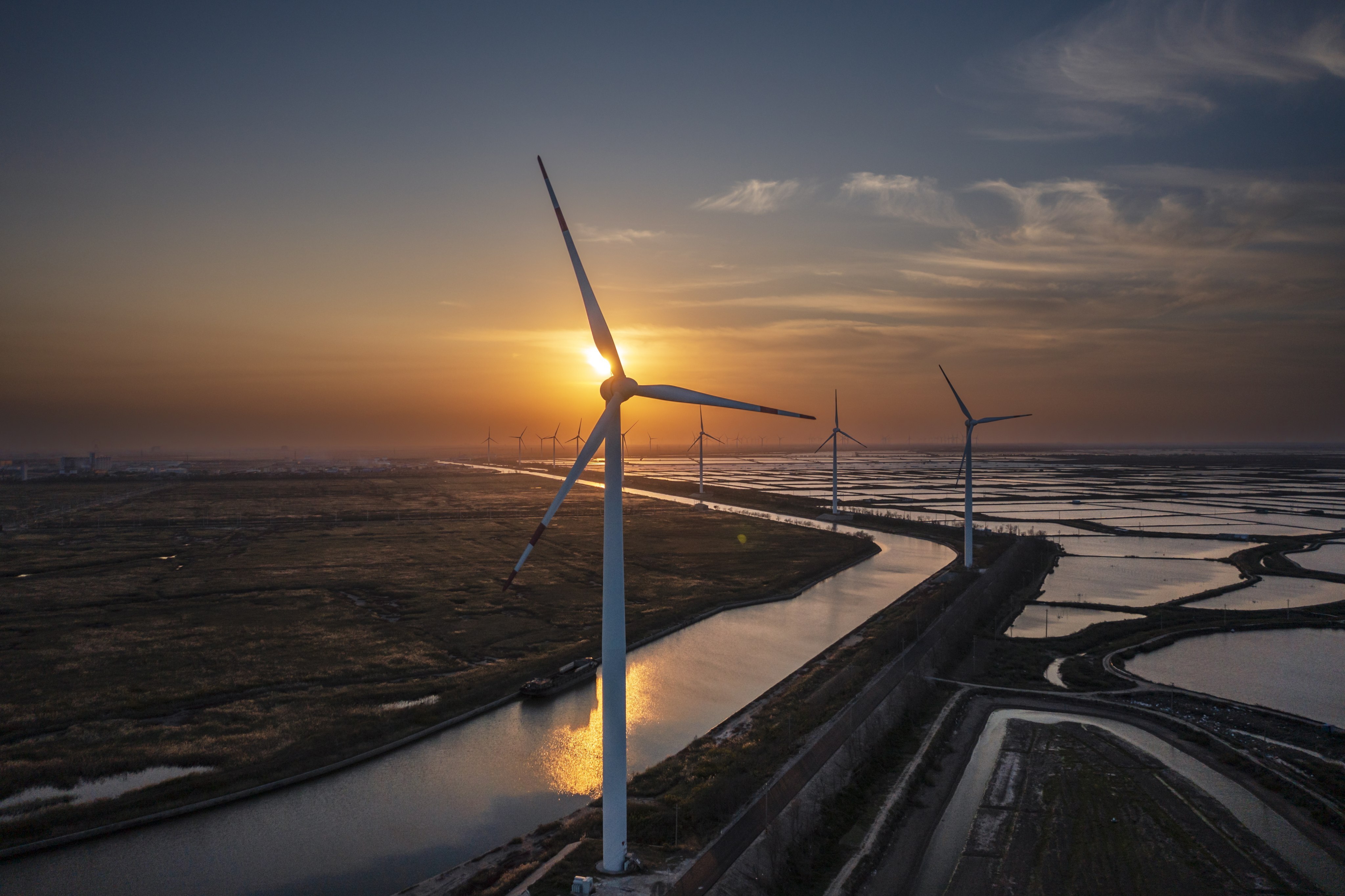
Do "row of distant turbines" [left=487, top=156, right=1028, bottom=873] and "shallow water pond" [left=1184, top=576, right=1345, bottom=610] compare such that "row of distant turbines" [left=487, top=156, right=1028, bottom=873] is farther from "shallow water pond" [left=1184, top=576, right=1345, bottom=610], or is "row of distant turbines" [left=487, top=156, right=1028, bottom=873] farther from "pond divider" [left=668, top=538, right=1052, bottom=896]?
"shallow water pond" [left=1184, top=576, right=1345, bottom=610]

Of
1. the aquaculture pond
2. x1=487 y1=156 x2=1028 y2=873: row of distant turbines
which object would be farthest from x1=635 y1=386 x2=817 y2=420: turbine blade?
the aquaculture pond

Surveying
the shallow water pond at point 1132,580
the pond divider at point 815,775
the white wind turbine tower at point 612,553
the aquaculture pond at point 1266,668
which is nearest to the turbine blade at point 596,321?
the white wind turbine tower at point 612,553

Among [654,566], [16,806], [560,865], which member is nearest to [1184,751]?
[560,865]

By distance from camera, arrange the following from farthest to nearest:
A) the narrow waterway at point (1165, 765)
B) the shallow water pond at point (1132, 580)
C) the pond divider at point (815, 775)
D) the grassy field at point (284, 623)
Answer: the shallow water pond at point (1132, 580) < the grassy field at point (284, 623) < the narrow waterway at point (1165, 765) < the pond divider at point (815, 775)

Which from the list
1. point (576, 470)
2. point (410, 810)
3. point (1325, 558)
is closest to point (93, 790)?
point (410, 810)

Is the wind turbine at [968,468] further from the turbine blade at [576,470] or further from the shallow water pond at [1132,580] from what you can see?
the turbine blade at [576,470]

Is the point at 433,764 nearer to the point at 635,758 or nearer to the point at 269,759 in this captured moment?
the point at 269,759

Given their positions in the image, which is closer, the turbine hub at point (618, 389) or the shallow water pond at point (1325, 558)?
the turbine hub at point (618, 389)

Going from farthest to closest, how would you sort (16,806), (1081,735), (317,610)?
(317,610), (1081,735), (16,806)
